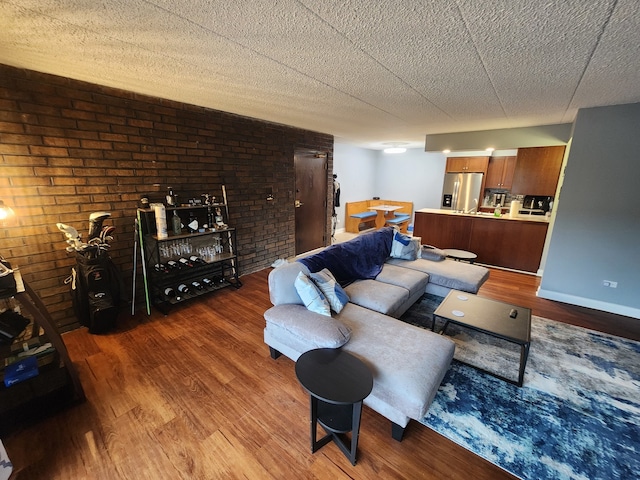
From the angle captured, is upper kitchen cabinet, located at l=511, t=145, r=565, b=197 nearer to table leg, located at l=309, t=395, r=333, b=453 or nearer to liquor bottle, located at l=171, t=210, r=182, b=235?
table leg, located at l=309, t=395, r=333, b=453

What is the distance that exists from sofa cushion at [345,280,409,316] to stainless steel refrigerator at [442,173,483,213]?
183 inches

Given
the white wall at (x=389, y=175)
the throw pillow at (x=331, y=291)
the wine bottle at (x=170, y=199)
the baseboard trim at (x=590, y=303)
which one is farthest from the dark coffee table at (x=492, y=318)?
the white wall at (x=389, y=175)

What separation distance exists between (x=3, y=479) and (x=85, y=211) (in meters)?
2.12

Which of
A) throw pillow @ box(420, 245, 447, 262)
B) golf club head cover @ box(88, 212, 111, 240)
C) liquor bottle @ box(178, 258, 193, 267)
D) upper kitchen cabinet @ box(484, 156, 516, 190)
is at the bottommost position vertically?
throw pillow @ box(420, 245, 447, 262)

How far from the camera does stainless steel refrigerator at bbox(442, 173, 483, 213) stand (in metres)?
6.44

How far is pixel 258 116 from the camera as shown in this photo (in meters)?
3.73

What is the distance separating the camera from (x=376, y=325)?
2016 millimetres

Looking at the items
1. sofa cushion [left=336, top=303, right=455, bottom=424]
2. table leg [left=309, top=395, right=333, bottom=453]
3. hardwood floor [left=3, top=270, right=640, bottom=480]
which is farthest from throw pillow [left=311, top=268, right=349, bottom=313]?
table leg [left=309, top=395, right=333, bottom=453]

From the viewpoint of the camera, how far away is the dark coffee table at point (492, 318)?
6.53 feet

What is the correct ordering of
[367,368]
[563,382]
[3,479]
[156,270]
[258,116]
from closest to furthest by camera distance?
1. [3,479]
2. [367,368]
3. [563,382]
4. [156,270]
5. [258,116]

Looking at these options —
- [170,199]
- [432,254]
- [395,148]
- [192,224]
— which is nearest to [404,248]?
[432,254]

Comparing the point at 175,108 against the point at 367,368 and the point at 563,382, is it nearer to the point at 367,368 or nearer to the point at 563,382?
the point at 367,368

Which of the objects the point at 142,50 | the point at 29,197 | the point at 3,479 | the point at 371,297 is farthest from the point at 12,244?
the point at 371,297

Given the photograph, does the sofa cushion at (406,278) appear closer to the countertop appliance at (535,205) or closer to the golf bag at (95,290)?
the golf bag at (95,290)
